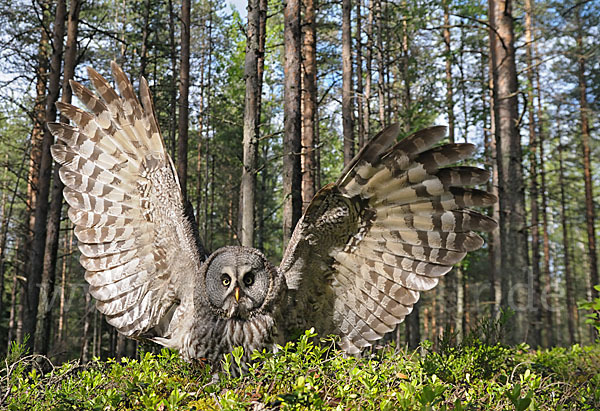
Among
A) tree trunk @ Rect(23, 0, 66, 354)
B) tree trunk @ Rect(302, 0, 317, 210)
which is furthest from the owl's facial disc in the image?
tree trunk @ Rect(302, 0, 317, 210)

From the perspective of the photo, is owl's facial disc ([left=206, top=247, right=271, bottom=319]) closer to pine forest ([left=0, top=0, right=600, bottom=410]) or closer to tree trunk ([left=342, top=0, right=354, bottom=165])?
pine forest ([left=0, top=0, right=600, bottom=410])

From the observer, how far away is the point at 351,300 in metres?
4.88

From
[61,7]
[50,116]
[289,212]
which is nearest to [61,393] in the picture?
[289,212]

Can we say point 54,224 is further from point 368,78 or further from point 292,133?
point 368,78

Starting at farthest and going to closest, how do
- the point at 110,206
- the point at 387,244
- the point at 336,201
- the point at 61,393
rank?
the point at 110,206 < the point at 387,244 < the point at 336,201 < the point at 61,393

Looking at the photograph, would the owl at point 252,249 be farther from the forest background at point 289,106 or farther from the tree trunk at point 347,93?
the tree trunk at point 347,93

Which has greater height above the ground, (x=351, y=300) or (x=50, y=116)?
(x=50, y=116)

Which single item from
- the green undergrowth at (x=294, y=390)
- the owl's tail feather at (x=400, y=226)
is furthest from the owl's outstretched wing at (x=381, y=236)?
the green undergrowth at (x=294, y=390)

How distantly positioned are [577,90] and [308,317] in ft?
83.6

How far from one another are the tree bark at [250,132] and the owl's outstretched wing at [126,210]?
2.54 metres

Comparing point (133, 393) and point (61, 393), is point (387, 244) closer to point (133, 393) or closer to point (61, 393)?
point (133, 393)

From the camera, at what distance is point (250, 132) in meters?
7.67

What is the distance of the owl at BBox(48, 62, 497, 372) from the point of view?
4352 millimetres

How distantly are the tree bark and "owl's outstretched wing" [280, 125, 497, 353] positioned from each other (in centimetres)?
298
